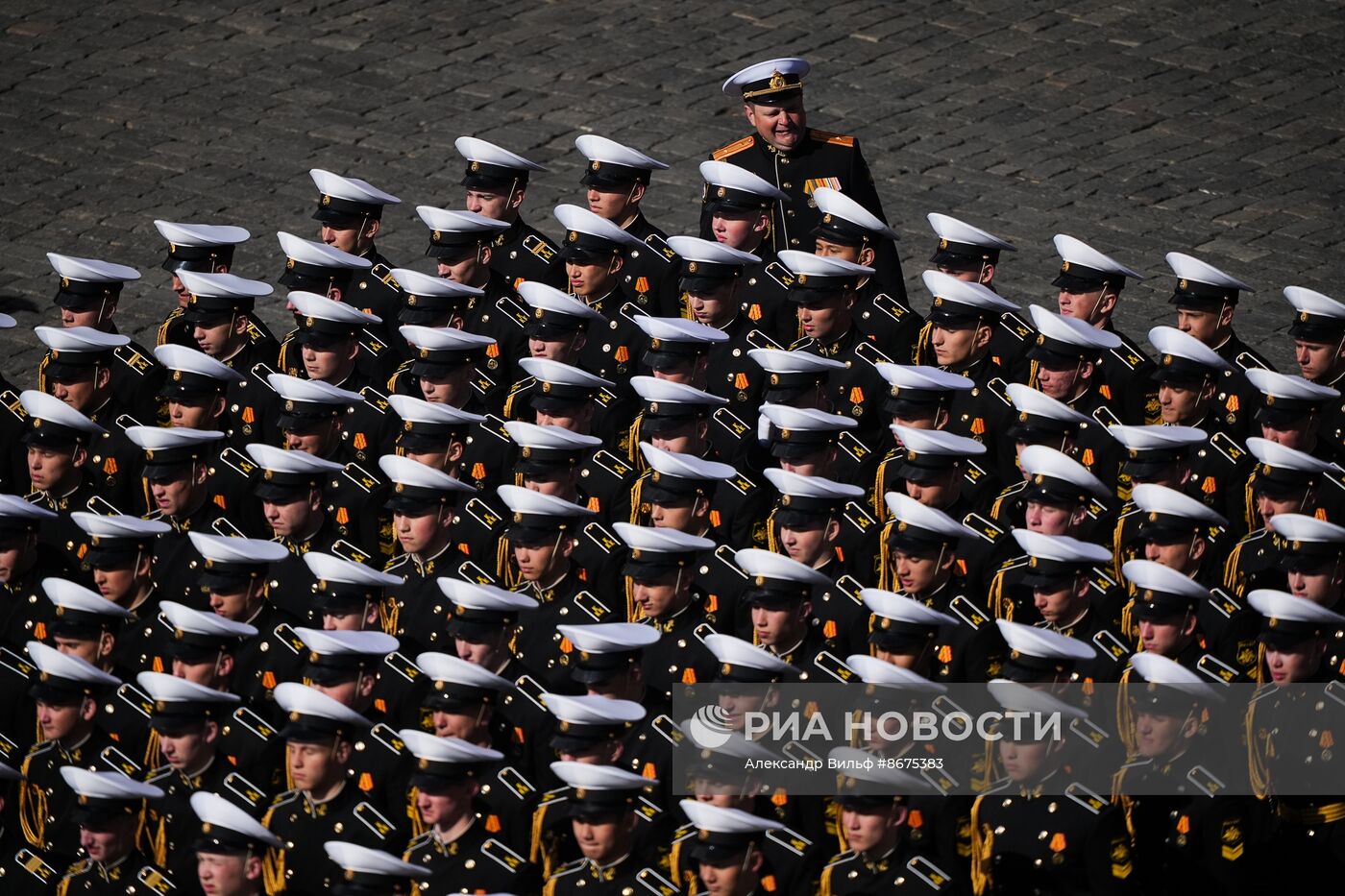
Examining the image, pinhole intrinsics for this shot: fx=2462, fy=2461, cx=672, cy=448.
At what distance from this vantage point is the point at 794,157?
46.9 ft

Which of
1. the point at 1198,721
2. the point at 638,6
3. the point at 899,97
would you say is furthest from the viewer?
the point at 638,6

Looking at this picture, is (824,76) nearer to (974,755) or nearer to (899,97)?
(899,97)

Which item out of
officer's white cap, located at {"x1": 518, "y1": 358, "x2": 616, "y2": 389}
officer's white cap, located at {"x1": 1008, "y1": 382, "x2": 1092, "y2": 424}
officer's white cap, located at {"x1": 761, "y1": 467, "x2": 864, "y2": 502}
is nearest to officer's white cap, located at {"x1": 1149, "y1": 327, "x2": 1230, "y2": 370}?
officer's white cap, located at {"x1": 1008, "y1": 382, "x2": 1092, "y2": 424}

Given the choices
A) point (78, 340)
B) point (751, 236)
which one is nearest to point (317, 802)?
point (78, 340)

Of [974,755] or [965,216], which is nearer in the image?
[974,755]

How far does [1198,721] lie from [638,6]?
11.1 meters

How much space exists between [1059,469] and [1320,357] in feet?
6.63

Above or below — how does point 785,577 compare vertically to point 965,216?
above

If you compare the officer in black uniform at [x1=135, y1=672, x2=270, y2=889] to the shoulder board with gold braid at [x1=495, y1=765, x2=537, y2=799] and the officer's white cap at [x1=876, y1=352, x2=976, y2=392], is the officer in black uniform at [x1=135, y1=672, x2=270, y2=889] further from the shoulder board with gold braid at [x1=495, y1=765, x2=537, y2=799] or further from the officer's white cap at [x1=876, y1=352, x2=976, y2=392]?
the officer's white cap at [x1=876, y1=352, x2=976, y2=392]

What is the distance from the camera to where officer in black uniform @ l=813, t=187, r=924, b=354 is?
42.8 feet

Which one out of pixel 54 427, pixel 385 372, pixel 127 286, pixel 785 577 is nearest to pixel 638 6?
pixel 127 286

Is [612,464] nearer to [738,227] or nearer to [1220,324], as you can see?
[738,227]

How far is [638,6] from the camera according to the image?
781 inches

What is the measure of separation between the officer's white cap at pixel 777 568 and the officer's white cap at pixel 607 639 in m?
0.56
